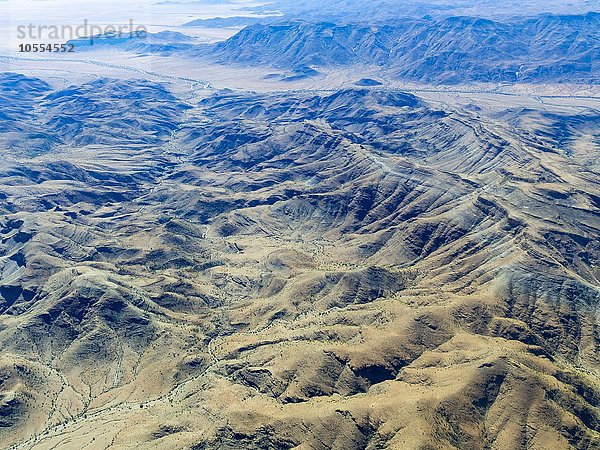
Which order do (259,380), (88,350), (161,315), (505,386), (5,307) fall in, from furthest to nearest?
1. (5,307)
2. (161,315)
3. (88,350)
4. (259,380)
5. (505,386)

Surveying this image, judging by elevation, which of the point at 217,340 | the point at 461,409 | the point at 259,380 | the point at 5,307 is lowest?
the point at 5,307

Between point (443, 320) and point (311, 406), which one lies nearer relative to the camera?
point (311, 406)

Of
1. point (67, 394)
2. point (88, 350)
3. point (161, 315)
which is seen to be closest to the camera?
point (67, 394)

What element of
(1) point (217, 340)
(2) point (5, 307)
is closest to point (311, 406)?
(1) point (217, 340)

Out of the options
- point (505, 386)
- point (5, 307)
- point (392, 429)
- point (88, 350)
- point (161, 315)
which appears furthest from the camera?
point (5, 307)

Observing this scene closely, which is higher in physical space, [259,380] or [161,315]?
[259,380]

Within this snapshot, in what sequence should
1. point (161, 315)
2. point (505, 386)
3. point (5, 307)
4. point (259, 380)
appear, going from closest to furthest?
point (505, 386), point (259, 380), point (161, 315), point (5, 307)

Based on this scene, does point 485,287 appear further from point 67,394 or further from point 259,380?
point 67,394

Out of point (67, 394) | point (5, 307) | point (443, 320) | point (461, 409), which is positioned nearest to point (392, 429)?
point (461, 409)

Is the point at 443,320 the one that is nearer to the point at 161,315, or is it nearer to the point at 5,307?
the point at 161,315
